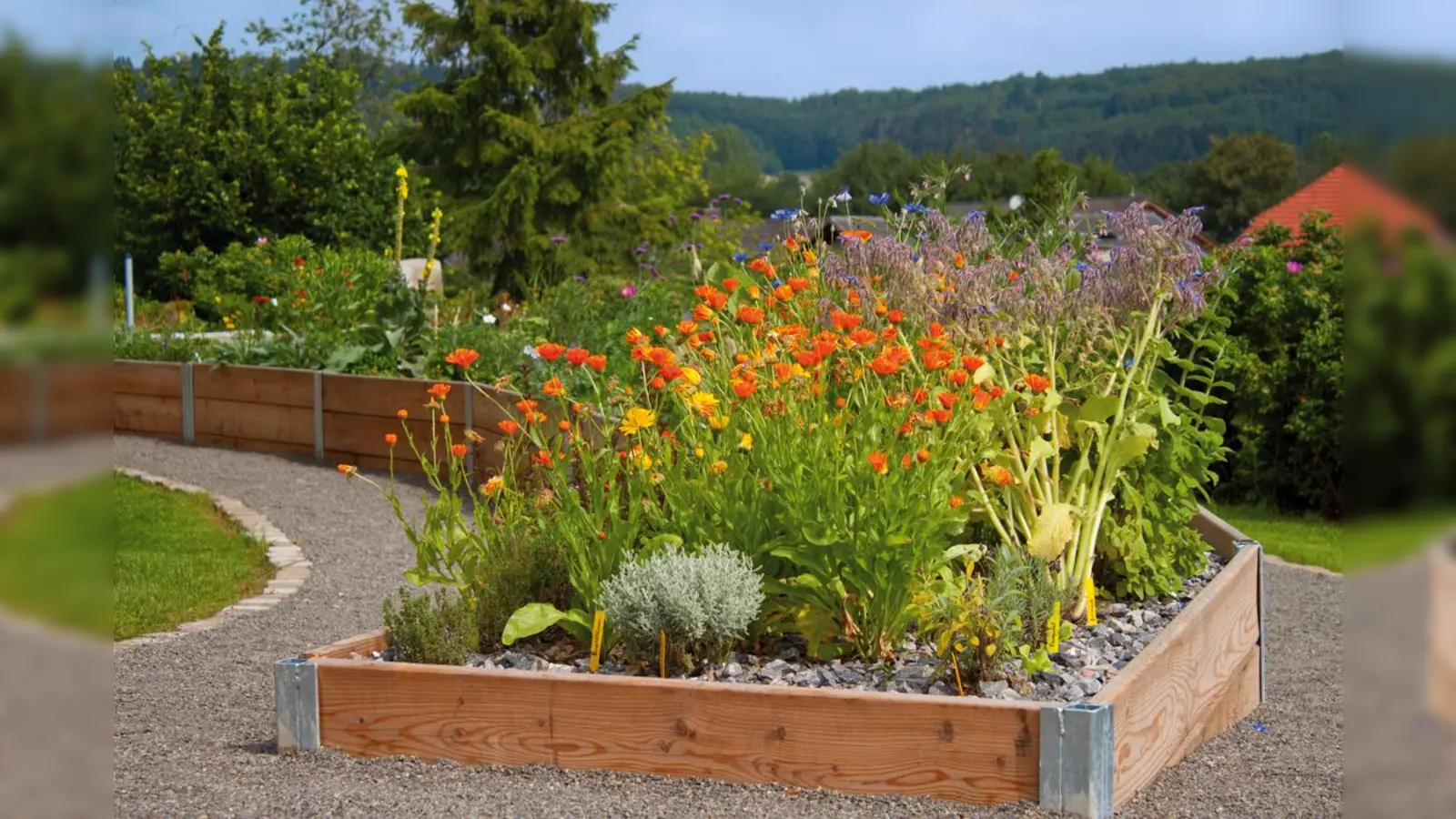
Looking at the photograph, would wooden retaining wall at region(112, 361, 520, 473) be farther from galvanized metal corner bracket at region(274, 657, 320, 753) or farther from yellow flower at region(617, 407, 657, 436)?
galvanized metal corner bracket at region(274, 657, 320, 753)

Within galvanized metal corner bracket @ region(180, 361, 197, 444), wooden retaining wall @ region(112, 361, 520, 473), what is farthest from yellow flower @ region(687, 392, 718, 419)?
galvanized metal corner bracket @ region(180, 361, 197, 444)

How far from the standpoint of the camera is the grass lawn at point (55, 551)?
0.78 meters

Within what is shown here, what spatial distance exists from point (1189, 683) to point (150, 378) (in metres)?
7.88

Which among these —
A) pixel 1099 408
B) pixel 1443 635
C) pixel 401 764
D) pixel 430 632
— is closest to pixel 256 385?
pixel 430 632

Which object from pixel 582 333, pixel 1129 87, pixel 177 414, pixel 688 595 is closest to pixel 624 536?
pixel 688 595

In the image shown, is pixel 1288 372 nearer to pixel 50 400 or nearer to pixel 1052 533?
pixel 1052 533

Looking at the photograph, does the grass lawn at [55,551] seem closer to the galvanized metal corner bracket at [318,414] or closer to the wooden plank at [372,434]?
the wooden plank at [372,434]

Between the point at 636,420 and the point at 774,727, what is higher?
the point at 636,420

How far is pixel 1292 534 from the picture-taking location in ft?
25.8

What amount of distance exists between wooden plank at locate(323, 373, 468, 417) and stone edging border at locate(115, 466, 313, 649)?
3.65ft

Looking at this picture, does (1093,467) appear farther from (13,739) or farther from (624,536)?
(13,739)

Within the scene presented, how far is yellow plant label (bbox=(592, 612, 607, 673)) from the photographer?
10.8 ft

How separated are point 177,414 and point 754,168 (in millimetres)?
60032

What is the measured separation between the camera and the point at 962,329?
3777mm
